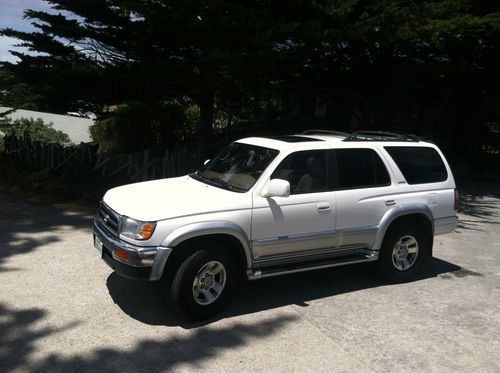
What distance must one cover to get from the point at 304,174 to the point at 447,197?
2.06 meters

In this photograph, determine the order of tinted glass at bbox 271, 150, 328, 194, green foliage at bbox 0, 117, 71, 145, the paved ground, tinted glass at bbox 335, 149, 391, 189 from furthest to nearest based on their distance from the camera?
green foliage at bbox 0, 117, 71, 145 < tinted glass at bbox 335, 149, 391, 189 < tinted glass at bbox 271, 150, 328, 194 < the paved ground

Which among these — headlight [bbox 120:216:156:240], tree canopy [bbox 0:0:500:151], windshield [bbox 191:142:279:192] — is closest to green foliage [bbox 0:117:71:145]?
tree canopy [bbox 0:0:500:151]

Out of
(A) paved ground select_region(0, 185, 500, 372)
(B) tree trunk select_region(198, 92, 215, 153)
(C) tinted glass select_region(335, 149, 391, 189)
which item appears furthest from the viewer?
(B) tree trunk select_region(198, 92, 215, 153)

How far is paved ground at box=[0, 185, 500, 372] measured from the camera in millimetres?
3955

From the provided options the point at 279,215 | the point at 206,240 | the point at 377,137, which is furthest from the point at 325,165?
the point at 206,240

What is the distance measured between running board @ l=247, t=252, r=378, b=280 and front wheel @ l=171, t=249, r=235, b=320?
27cm

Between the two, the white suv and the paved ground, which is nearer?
the paved ground

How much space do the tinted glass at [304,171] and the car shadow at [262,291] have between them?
46.7 inches

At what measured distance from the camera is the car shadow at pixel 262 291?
476cm

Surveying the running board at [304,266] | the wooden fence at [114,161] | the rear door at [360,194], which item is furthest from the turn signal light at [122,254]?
the wooden fence at [114,161]

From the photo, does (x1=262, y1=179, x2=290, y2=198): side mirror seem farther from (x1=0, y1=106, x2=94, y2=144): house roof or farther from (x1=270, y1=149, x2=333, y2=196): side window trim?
(x1=0, y1=106, x2=94, y2=144): house roof

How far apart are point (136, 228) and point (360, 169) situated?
2.69 m

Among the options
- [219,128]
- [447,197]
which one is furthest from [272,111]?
[447,197]

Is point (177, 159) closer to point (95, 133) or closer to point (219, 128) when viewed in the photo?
point (219, 128)
